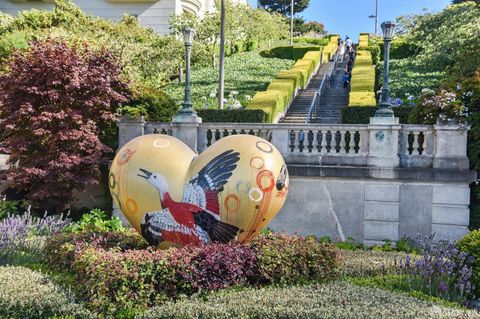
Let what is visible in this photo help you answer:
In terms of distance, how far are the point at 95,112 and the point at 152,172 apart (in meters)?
7.02

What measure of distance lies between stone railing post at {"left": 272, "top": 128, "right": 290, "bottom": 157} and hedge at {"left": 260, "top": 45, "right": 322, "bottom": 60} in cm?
3438

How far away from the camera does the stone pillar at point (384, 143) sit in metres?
12.1

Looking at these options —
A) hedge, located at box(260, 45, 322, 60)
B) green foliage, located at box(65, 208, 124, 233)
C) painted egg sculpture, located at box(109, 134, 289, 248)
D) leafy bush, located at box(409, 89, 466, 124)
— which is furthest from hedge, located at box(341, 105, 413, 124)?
hedge, located at box(260, 45, 322, 60)

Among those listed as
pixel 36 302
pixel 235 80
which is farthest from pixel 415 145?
pixel 235 80

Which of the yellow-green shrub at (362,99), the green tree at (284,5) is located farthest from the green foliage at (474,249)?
the green tree at (284,5)

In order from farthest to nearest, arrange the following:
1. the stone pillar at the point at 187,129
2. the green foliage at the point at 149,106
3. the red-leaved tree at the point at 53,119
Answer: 1. the green foliage at the point at 149,106
2. the red-leaved tree at the point at 53,119
3. the stone pillar at the point at 187,129

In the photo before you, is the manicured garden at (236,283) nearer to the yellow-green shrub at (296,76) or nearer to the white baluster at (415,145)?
the white baluster at (415,145)

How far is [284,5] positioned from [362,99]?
71.9 metres

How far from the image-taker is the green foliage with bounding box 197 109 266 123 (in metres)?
16.8

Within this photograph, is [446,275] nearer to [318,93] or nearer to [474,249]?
[474,249]

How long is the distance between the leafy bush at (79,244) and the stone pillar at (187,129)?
4.33 m

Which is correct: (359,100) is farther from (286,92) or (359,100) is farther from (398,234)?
(398,234)

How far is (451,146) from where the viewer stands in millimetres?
11781

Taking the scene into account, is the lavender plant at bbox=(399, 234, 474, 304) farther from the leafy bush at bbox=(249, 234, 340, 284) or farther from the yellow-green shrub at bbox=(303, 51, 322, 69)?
the yellow-green shrub at bbox=(303, 51, 322, 69)
